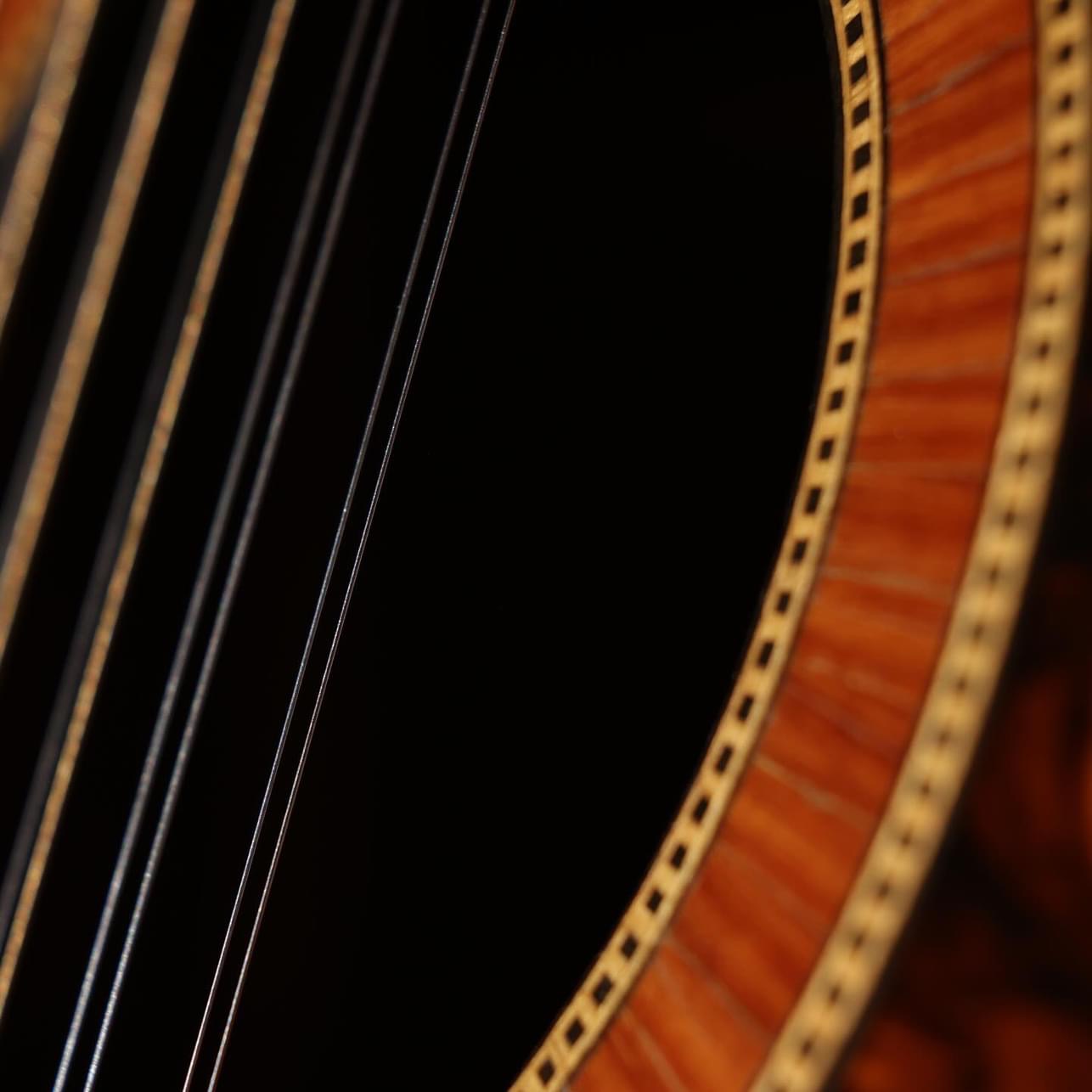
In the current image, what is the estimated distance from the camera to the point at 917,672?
0.45 meters

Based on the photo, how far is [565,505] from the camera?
64cm

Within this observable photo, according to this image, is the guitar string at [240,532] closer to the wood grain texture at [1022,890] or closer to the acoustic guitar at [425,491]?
the acoustic guitar at [425,491]

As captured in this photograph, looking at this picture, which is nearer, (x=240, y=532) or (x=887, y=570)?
(x=887, y=570)

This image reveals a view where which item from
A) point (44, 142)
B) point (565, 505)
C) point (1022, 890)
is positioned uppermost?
point (44, 142)

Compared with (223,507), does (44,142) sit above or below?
above

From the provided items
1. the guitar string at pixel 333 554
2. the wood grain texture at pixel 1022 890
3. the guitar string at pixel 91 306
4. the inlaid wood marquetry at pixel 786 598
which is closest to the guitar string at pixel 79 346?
the guitar string at pixel 91 306

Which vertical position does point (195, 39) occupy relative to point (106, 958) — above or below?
above

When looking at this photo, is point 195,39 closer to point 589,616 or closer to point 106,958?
point 589,616

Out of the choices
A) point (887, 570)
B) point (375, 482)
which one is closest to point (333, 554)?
point (375, 482)

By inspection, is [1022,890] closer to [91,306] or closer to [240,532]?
[240,532]

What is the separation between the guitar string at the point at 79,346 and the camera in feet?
1.93

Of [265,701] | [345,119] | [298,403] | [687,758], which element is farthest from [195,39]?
[687,758]

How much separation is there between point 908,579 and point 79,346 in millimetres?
460

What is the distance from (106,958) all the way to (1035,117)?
0.65m
